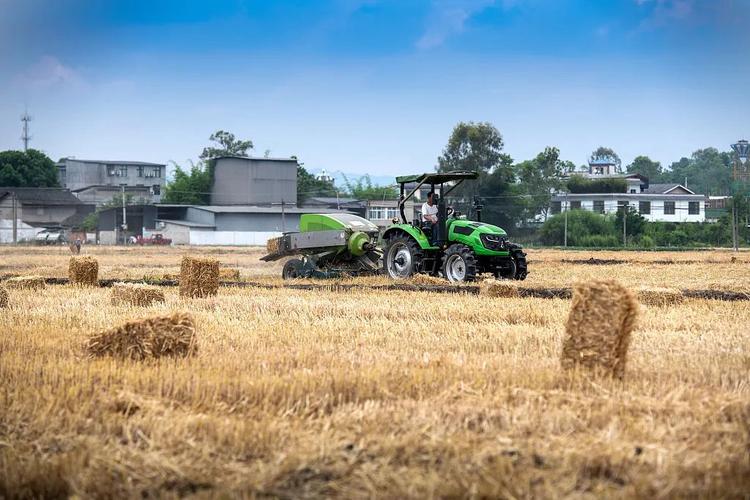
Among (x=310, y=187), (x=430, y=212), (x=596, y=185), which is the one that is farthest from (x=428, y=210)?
(x=310, y=187)

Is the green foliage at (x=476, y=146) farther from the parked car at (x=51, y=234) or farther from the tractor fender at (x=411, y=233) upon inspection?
the tractor fender at (x=411, y=233)

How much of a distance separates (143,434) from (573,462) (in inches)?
113

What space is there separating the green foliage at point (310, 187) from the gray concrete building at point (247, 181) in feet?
23.8

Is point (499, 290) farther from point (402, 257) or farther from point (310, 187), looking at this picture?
point (310, 187)

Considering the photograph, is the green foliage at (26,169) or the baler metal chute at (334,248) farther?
the green foliage at (26,169)

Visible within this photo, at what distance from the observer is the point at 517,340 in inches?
457

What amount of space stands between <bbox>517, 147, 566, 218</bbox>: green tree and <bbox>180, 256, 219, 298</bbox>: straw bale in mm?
65854

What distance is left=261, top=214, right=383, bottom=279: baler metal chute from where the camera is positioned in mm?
24828

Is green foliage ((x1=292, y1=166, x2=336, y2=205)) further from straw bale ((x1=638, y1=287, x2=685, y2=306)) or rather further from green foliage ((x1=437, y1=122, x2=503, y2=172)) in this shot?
straw bale ((x1=638, y1=287, x2=685, y2=306))

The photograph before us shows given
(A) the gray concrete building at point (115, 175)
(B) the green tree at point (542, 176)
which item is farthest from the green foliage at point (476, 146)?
(A) the gray concrete building at point (115, 175)

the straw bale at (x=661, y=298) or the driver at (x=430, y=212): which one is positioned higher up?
the driver at (x=430, y=212)

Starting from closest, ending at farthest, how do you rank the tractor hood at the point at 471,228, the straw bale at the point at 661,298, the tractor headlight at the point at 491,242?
the straw bale at the point at 661,298 → the tractor headlight at the point at 491,242 → the tractor hood at the point at 471,228

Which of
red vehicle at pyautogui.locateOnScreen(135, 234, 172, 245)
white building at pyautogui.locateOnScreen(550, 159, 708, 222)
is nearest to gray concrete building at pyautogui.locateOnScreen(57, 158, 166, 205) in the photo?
red vehicle at pyautogui.locateOnScreen(135, 234, 172, 245)

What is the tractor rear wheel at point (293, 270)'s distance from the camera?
2520cm
